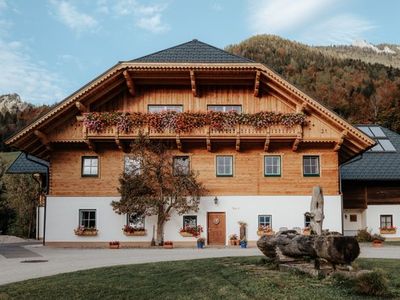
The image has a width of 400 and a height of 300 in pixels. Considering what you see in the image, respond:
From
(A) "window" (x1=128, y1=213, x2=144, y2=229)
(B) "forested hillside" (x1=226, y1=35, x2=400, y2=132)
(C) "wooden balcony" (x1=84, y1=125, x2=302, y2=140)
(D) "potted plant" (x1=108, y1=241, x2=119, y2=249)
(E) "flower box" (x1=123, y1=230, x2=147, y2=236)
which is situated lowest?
(D) "potted plant" (x1=108, y1=241, x2=119, y2=249)

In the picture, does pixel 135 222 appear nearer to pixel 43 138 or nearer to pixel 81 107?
pixel 43 138

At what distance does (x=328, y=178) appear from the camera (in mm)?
25031

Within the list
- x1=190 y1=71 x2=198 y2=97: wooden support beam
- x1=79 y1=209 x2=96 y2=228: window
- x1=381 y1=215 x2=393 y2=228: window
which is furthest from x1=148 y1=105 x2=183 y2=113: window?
x1=381 y1=215 x2=393 y2=228: window

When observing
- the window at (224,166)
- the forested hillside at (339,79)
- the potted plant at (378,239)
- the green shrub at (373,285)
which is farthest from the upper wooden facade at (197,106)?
the forested hillside at (339,79)

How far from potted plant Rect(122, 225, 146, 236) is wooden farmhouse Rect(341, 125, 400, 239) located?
12.6m

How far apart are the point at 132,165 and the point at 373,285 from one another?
1658cm

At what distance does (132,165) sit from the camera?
24594 millimetres

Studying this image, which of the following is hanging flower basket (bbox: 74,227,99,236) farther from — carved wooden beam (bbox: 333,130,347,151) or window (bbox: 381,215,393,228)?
window (bbox: 381,215,393,228)

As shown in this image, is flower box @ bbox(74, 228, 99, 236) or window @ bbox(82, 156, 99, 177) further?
window @ bbox(82, 156, 99, 177)

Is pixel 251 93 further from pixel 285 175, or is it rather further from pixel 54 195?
pixel 54 195

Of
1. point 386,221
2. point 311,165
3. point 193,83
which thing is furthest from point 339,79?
point 193,83

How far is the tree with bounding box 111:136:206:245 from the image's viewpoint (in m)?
23.8

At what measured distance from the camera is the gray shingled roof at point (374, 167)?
98.6 feet

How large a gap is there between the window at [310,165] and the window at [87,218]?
10363 mm
